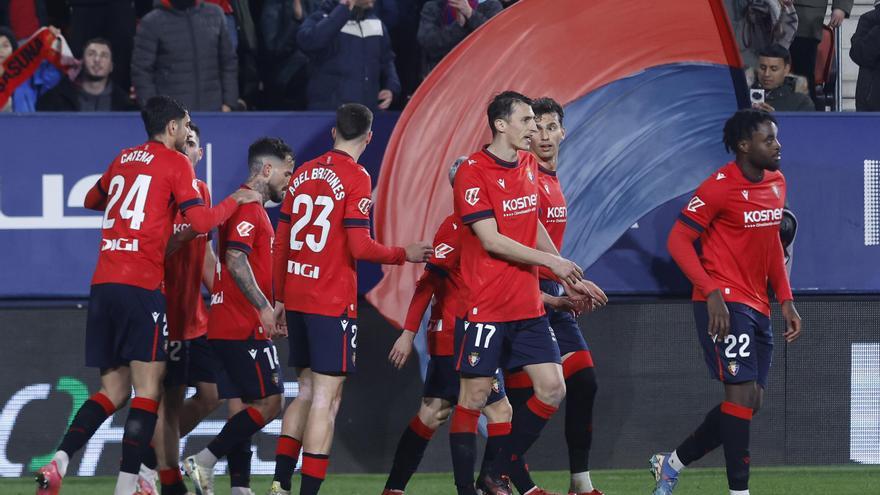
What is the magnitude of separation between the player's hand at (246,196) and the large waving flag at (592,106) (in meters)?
1.61

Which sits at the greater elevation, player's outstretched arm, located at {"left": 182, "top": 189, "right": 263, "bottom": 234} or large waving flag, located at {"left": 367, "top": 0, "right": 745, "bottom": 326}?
large waving flag, located at {"left": 367, "top": 0, "right": 745, "bottom": 326}

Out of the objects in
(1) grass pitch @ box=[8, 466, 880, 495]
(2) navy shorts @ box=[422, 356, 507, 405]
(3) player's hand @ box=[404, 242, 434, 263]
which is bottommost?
(1) grass pitch @ box=[8, 466, 880, 495]

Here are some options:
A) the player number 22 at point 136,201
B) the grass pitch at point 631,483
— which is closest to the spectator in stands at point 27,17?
the grass pitch at point 631,483

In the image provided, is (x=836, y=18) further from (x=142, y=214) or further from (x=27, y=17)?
(x=27, y=17)

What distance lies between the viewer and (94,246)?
9820mm

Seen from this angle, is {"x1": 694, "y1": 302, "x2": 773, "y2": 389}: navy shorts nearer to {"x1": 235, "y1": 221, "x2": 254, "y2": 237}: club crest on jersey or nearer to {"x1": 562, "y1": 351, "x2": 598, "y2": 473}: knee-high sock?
{"x1": 562, "y1": 351, "x2": 598, "y2": 473}: knee-high sock

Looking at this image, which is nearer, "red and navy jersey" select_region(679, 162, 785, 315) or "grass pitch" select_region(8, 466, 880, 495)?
"red and navy jersey" select_region(679, 162, 785, 315)

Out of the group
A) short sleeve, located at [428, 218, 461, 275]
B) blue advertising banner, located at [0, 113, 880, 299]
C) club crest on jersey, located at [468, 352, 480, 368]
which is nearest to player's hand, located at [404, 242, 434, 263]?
short sleeve, located at [428, 218, 461, 275]

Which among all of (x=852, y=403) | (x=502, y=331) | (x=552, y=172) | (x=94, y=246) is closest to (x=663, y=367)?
(x=852, y=403)

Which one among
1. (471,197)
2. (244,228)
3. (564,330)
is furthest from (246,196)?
(564,330)

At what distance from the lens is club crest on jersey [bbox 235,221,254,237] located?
8336 mm

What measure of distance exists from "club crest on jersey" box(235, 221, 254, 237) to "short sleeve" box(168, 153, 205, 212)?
1.26 feet

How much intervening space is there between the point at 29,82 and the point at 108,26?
0.82 metres

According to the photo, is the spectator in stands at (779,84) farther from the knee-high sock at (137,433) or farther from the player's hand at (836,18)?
the knee-high sock at (137,433)
